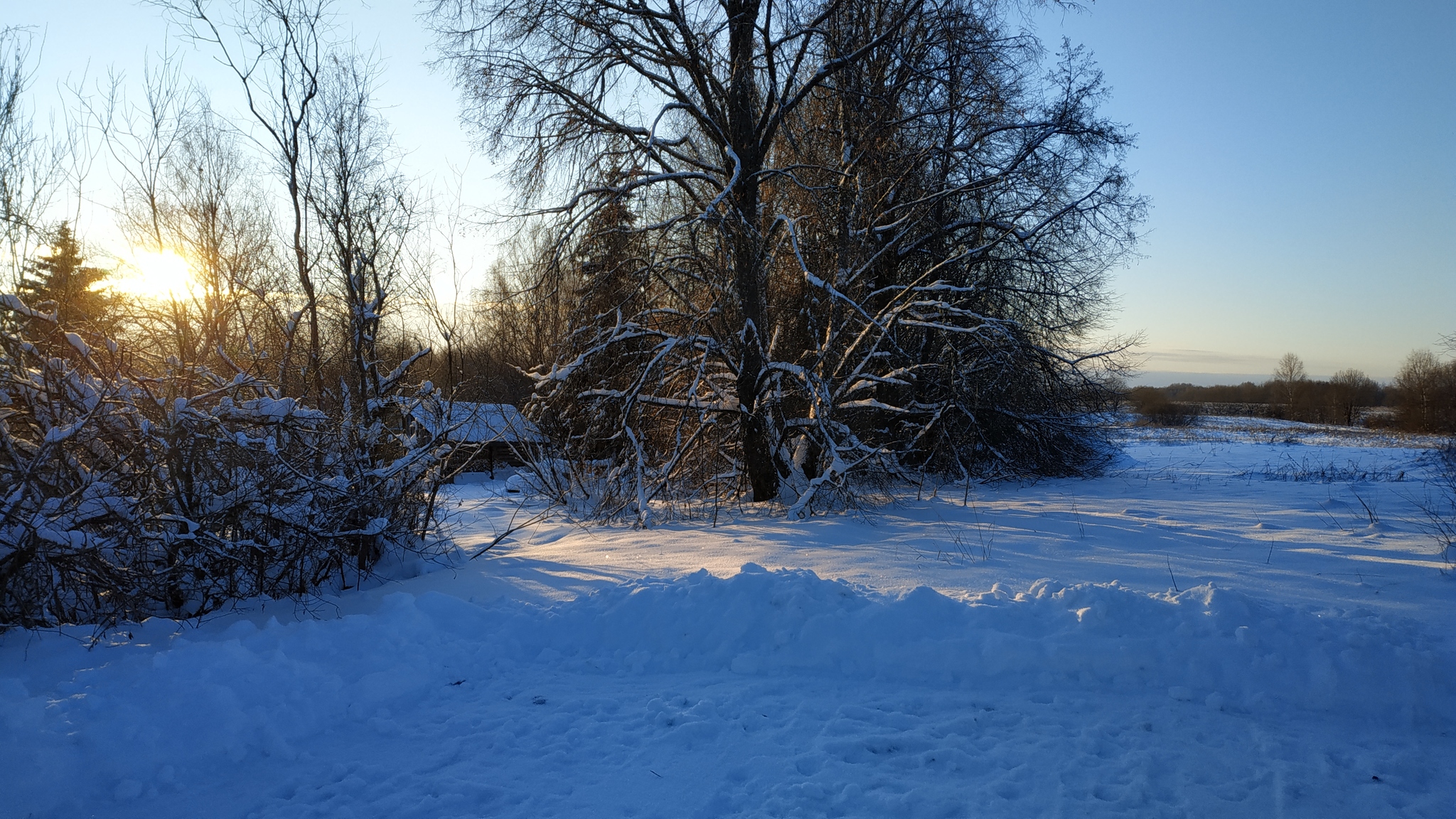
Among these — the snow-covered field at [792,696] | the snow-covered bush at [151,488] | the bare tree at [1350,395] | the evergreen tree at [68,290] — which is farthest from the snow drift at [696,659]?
the bare tree at [1350,395]

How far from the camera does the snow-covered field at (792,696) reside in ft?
10.4

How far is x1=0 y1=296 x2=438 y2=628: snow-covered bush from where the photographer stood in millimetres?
4781

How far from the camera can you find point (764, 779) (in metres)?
3.27

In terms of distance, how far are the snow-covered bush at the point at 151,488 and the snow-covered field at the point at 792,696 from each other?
485 millimetres

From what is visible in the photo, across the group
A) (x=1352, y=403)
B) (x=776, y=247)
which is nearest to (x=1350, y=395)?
(x=1352, y=403)

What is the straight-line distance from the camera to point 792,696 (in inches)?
164

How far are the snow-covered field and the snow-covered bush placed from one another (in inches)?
19.1

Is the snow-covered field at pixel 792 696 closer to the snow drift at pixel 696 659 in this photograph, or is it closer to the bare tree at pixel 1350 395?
the snow drift at pixel 696 659

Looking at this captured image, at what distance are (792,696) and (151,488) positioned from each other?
5.17 meters

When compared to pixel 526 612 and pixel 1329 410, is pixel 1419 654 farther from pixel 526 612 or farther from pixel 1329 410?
pixel 1329 410

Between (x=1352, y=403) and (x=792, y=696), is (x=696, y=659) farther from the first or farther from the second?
(x=1352, y=403)

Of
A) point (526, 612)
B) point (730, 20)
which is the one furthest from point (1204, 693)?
point (730, 20)

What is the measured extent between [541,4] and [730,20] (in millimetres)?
2635

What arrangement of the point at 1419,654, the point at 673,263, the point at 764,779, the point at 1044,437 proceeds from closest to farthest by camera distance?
Result: 1. the point at 764,779
2. the point at 1419,654
3. the point at 673,263
4. the point at 1044,437
